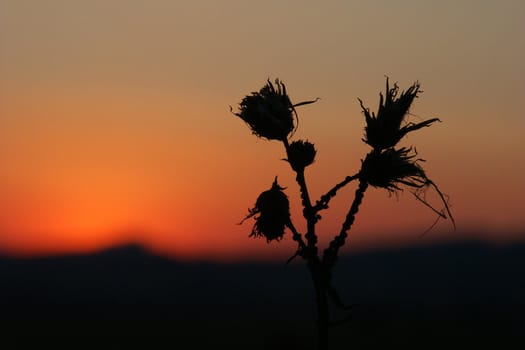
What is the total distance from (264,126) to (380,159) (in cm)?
167

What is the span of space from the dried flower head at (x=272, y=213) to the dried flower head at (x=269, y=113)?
86cm

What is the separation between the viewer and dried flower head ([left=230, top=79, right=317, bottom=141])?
57.0ft

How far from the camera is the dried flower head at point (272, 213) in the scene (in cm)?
1777

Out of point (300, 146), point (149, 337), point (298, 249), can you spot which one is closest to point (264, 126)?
point (300, 146)

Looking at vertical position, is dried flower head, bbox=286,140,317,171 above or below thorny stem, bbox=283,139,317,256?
above

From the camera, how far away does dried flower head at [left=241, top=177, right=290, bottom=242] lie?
699 inches

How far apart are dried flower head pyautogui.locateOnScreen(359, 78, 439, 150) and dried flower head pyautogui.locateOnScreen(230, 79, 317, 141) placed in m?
0.96

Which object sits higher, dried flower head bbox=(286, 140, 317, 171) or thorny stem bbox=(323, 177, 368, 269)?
dried flower head bbox=(286, 140, 317, 171)

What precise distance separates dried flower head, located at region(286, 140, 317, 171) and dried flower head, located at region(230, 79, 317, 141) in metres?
0.43

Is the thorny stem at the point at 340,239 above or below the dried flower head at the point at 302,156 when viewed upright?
below

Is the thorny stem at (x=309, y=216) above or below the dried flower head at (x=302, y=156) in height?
below

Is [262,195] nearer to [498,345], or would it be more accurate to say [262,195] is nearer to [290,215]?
[290,215]

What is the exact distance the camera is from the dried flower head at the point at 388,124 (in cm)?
1731

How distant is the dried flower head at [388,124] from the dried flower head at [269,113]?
0.96 metres
